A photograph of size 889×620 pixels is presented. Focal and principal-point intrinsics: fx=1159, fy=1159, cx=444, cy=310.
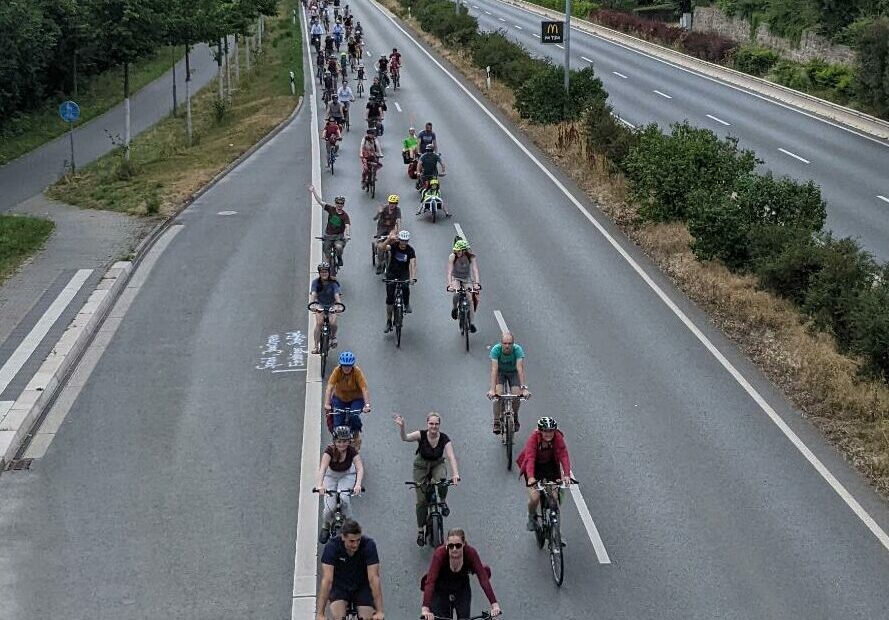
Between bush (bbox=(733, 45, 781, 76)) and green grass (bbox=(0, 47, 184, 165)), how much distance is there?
26.4 metres

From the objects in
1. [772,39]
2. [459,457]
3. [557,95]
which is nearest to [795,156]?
[557,95]

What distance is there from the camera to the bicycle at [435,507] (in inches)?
456

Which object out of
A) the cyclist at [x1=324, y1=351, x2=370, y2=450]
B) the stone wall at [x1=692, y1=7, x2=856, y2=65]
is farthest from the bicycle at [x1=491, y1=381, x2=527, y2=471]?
the stone wall at [x1=692, y1=7, x2=856, y2=65]

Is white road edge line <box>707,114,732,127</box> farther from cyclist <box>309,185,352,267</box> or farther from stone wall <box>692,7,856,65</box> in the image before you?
cyclist <box>309,185,352,267</box>

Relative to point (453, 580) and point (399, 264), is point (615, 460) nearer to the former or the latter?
point (453, 580)

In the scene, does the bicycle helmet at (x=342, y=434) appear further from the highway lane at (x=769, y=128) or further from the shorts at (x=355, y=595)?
the highway lane at (x=769, y=128)

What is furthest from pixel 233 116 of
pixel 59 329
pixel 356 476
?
pixel 356 476

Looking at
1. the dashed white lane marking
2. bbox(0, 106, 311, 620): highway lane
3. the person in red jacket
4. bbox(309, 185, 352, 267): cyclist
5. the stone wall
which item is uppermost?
the stone wall

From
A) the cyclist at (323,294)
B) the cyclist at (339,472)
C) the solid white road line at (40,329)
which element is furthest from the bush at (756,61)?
the cyclist at (339,472)

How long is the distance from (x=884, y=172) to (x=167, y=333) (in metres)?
21.9

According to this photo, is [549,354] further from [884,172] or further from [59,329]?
[884,172]

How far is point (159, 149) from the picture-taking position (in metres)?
39.1

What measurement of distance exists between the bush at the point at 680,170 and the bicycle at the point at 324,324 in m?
9.27

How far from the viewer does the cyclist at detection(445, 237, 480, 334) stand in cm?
1764
